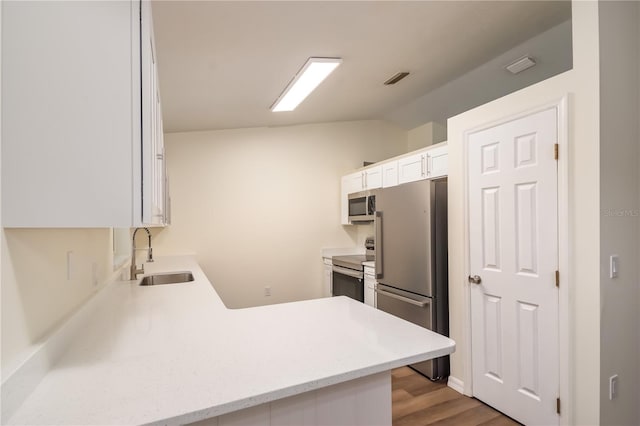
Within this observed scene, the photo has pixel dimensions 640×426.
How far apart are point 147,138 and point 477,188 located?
2.17 metres

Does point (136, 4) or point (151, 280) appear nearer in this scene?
point (136, 4)

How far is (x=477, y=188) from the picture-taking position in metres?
2.44

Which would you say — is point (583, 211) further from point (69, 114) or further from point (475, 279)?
point (69, 114)

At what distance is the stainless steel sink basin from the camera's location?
10.0ft

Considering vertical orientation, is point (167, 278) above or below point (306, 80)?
below

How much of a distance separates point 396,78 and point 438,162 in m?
0.89

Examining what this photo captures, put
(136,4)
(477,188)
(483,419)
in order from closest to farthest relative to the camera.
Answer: (136,4)
(483,419)
(477,188)

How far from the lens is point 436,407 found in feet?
7.84

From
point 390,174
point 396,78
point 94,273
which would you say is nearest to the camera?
point 94,273

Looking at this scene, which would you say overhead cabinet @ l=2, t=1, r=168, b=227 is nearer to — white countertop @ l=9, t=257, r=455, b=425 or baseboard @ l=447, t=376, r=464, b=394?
white countertop @ l=9, t=257, r=455, b=425

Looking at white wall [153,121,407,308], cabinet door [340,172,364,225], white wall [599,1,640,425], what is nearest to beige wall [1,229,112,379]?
white wall [599,1,640,425]

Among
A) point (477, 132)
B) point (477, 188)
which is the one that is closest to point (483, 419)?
point (477, 188)

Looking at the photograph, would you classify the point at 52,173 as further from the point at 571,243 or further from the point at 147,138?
the point at 571,243

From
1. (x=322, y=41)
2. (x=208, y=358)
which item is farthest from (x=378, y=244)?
(x=208, y=358)
